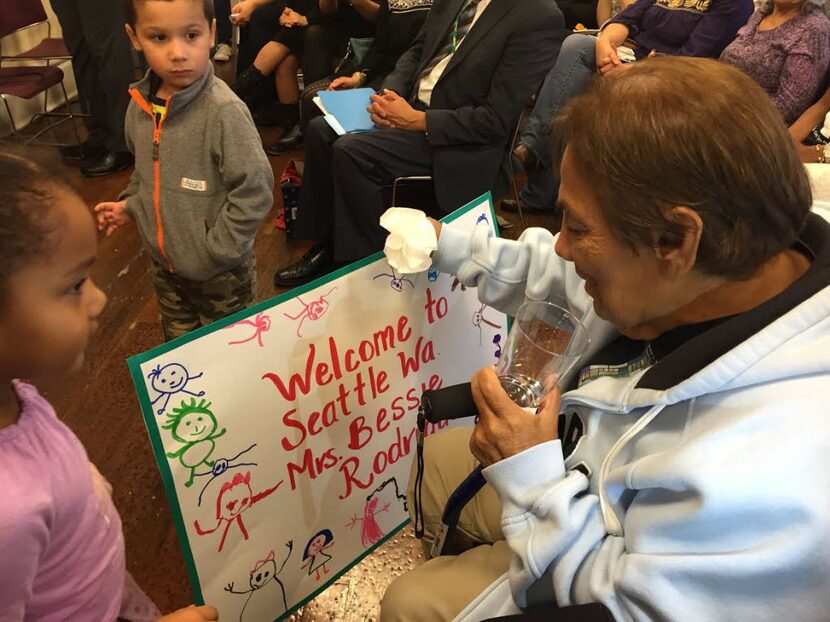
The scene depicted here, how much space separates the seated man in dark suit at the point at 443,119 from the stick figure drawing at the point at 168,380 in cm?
145

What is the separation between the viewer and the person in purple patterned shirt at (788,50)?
7.68ft

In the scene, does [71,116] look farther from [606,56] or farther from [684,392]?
[684,392]

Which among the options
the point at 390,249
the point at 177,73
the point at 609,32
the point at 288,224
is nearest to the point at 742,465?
the point at 390,249

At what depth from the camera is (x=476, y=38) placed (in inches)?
82.0

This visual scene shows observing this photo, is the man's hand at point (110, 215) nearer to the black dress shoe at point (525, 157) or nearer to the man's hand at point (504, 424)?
the man's hand at point (504, 424)

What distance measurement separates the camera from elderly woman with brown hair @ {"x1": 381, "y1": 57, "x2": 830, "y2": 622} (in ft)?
2.26

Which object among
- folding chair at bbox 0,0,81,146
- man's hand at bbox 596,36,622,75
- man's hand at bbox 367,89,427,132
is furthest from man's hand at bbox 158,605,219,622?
folding chair at bbox 0,0,81,146

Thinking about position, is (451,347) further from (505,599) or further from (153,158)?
(153,158)

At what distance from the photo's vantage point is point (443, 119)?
2133 mm

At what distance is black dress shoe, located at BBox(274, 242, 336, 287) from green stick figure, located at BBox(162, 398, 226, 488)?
148cm

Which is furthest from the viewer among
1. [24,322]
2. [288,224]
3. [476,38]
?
[288,224]

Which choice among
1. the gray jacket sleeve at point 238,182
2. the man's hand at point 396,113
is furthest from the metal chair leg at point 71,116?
the gray jacket sleeve at point 238,182

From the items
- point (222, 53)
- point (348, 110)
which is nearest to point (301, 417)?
point (348, 110)

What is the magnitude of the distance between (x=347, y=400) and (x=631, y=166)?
682 mm
